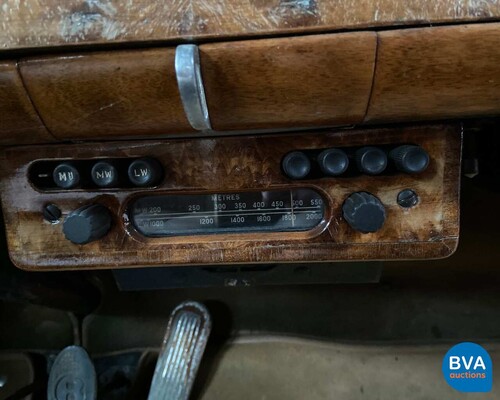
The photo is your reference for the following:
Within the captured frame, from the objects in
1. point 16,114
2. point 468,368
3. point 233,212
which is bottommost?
point 468,368

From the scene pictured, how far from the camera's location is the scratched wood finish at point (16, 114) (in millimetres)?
578

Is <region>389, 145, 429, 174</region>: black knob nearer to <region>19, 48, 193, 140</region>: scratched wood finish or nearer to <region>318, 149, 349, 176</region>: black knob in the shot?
A: <region>318, 149, 349, 176</region>: black knob

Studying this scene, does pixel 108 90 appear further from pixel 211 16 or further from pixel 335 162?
pixel 335 162

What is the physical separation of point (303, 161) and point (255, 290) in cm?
62

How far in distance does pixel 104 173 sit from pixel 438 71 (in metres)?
0.47

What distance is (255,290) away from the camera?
1216mm

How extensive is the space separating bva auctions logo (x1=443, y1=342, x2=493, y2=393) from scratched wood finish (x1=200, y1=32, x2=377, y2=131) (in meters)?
0.78

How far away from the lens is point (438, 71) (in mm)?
552

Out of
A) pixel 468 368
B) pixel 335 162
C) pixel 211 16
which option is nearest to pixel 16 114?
pixel 211 16

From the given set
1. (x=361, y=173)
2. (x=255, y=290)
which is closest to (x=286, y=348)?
(x=255, y=290)

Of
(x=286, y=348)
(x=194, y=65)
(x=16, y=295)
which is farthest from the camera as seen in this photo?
(x=286, y=348)

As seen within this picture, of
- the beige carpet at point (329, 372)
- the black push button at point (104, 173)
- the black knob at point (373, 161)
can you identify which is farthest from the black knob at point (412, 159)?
the beige carpet at point (329, 372)

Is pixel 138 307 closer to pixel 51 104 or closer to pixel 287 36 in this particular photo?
pixel 51 104

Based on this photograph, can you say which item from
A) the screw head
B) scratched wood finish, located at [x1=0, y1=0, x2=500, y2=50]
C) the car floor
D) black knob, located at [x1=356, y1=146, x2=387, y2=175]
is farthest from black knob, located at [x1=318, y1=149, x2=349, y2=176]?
the car floor
